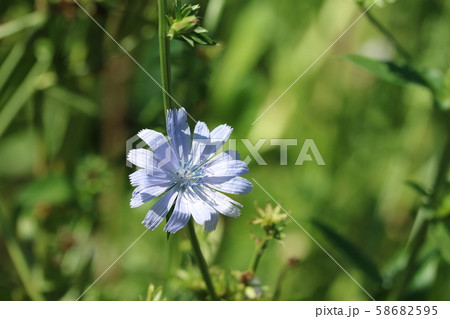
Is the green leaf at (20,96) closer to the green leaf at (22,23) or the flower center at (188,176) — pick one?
the green leaf at (22,23)

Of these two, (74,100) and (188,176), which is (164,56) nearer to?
(188,176)

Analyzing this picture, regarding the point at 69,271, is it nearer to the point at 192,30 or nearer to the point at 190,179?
the point at 190,179

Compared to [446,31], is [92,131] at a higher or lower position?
lower

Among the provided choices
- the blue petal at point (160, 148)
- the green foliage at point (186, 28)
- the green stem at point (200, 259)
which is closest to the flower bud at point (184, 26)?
the green foliage at point (186, 28)
